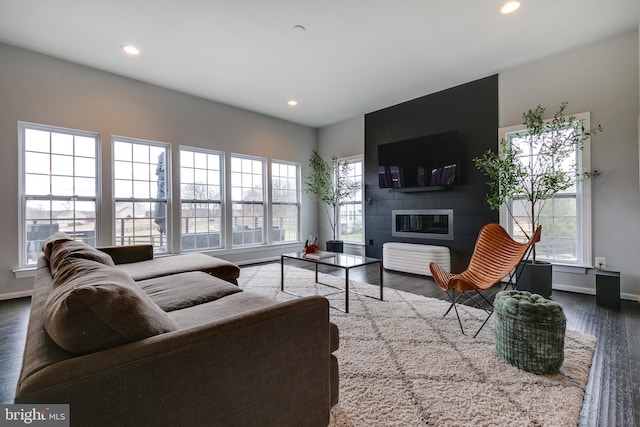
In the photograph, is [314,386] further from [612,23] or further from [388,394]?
[612,23]

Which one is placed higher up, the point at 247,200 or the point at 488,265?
the point at 247,200

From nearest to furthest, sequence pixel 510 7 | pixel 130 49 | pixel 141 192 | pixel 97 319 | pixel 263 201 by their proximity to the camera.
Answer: pixel 97 319
pixel 510 7
pixel 130 49
pixel 141 192
pixel 263 201

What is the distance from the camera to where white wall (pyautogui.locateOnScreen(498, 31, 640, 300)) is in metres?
3.16

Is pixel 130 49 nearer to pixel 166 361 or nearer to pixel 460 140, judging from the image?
pixel 166 361

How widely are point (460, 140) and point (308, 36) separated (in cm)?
270

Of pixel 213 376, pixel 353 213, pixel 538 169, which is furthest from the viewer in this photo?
pixel 353 213

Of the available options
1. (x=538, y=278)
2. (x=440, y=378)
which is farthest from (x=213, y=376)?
(x=538, y=278)

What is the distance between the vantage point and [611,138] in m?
3.27

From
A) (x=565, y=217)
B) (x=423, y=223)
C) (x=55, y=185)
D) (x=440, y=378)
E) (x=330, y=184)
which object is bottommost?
(x=440, y=378)

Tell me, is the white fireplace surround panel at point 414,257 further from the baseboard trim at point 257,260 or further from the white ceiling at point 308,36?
the white ceiling at point 308,36

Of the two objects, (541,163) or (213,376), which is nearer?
(213,376)

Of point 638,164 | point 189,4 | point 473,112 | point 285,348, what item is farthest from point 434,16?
point 285,348

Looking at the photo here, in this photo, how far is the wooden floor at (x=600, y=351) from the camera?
60.1 inches

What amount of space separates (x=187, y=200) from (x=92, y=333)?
427 centimetres
